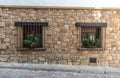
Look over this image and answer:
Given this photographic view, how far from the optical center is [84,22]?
1185 centimetres

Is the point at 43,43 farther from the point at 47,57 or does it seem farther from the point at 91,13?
the point at 91,13

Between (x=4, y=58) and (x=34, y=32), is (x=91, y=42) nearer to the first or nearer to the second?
(x=34, y=32)

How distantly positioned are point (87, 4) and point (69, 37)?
5.16ft

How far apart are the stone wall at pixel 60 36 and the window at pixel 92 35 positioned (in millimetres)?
184

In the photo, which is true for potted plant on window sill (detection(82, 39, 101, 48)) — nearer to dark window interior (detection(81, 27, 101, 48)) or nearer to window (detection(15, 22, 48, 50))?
dark window interior (detection(81, 27, 101, 48))

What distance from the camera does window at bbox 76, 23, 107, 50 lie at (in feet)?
38.8

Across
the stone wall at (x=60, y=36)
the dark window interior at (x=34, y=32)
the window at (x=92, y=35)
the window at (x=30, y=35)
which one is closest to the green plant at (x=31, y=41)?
the window at (x=30, y=35)

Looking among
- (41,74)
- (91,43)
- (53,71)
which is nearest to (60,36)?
(91,43)

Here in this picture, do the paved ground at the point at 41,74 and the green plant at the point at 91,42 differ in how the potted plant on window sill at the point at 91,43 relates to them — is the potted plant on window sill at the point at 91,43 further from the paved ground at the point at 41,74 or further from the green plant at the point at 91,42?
the paved ground at the point at 41,74

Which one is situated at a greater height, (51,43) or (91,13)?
(91,13)

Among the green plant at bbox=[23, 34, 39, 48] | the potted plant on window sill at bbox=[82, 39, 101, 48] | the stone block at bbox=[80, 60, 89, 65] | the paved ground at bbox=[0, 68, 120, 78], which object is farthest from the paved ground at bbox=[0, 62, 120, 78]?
the potted plant on window sill at bbox=[82, 39, 101, 48]

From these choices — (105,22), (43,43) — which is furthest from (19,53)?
(105,22)

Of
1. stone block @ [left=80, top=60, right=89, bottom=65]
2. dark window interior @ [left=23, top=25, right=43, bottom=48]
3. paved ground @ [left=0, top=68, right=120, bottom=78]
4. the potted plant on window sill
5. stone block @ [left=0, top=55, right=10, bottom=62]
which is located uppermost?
dark window interior @ [left=23, top=25, right=43, bottom=48]

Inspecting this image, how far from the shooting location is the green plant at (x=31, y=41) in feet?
38.4
